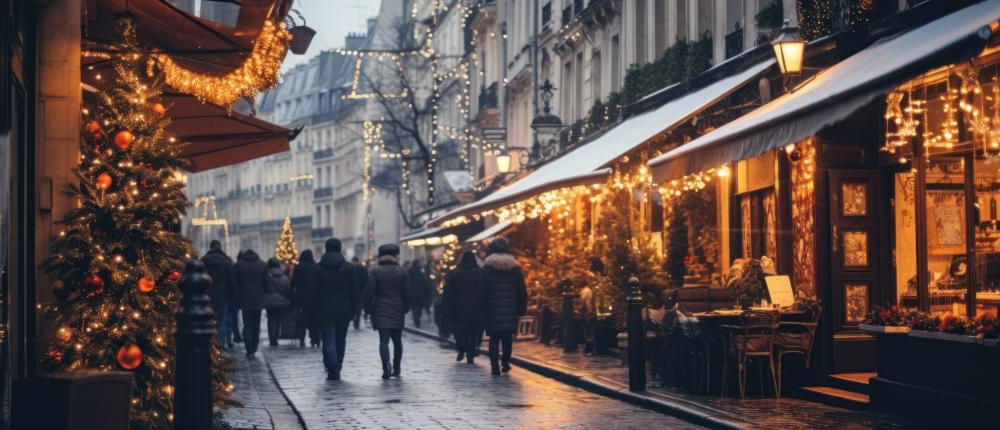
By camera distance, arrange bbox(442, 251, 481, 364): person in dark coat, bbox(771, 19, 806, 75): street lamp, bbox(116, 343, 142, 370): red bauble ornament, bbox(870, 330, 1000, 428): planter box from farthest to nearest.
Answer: bbox(442, 251, 481, 364): person in dark coat → bbox(771, 19, 806, 75): street lamp → bbox(870, 330, 1000, 428): planter box → bbox(116, 343, 142, 370): red bauble ornament

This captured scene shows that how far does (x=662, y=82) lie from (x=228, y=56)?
13259 millimetres

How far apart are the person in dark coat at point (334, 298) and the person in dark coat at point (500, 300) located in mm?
1697

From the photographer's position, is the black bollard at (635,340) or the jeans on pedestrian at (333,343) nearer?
the black bollard at (635,340)

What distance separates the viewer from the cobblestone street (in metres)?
13.4

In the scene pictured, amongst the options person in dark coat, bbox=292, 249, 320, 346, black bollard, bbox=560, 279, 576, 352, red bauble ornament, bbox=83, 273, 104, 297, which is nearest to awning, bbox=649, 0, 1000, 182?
red bauble ornament, bbox=83, 273, 104, 297

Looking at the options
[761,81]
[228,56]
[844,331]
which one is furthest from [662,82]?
[228,56]

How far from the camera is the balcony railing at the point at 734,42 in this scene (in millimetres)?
22141

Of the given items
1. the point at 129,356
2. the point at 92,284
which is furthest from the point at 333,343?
the point at 129,356

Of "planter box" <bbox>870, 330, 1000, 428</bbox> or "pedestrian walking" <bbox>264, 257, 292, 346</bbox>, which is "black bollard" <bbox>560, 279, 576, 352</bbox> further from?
"planter box" <bbox>870, 330, 1000, 428</bbox>

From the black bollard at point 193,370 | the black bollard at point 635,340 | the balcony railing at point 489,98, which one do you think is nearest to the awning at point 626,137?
the black bollard at point 635,340

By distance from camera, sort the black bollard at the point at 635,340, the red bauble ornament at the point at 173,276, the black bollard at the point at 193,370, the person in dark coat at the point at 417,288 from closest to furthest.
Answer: the black bollard at the point at 193,370 < the red bauble ornament at the point at 173,276 < the black bollard at the point at 635,340 < the person in dark coat at the point at 417,288

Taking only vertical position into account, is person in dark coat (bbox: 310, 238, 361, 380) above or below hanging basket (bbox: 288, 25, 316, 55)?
below

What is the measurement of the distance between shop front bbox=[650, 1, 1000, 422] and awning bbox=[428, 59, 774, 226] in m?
1.81

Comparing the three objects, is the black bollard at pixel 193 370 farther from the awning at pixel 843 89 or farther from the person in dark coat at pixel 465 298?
the person in dark coat at pixel 465 298
